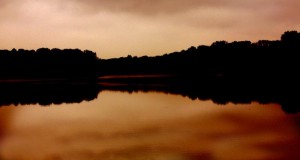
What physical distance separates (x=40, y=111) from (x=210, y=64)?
321ft

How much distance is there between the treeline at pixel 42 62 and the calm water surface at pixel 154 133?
437 ft

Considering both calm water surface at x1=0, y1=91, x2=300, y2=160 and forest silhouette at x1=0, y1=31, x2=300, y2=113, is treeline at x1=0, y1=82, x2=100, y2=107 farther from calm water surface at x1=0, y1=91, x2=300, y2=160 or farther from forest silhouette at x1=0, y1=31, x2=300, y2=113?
calm water surface at x1=0, y1=91, x2=300, y2=160

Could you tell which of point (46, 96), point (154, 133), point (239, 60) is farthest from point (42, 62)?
point (154, 133)

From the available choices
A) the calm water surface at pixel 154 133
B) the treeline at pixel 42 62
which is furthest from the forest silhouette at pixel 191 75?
the calm water surface at pixel 154 133

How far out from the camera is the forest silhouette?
41000 mm

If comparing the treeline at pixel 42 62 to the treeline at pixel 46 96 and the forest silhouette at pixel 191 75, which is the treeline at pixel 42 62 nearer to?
the forest silhouette at pixel 191 75

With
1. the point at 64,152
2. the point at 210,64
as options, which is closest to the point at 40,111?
the point at 64,152

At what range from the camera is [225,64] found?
386 feet

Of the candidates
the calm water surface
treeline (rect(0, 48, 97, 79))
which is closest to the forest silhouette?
treeline (rect(0, 48, 97, 79))

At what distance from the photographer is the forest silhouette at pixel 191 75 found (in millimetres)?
41000

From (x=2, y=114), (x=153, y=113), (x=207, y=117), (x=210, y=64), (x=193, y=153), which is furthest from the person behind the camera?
(x=210, y=64)

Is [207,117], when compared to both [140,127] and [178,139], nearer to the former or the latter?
[140,127]

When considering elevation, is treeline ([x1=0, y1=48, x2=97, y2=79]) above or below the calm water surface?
above

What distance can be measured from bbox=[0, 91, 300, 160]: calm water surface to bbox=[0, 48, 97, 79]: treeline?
13320cm
